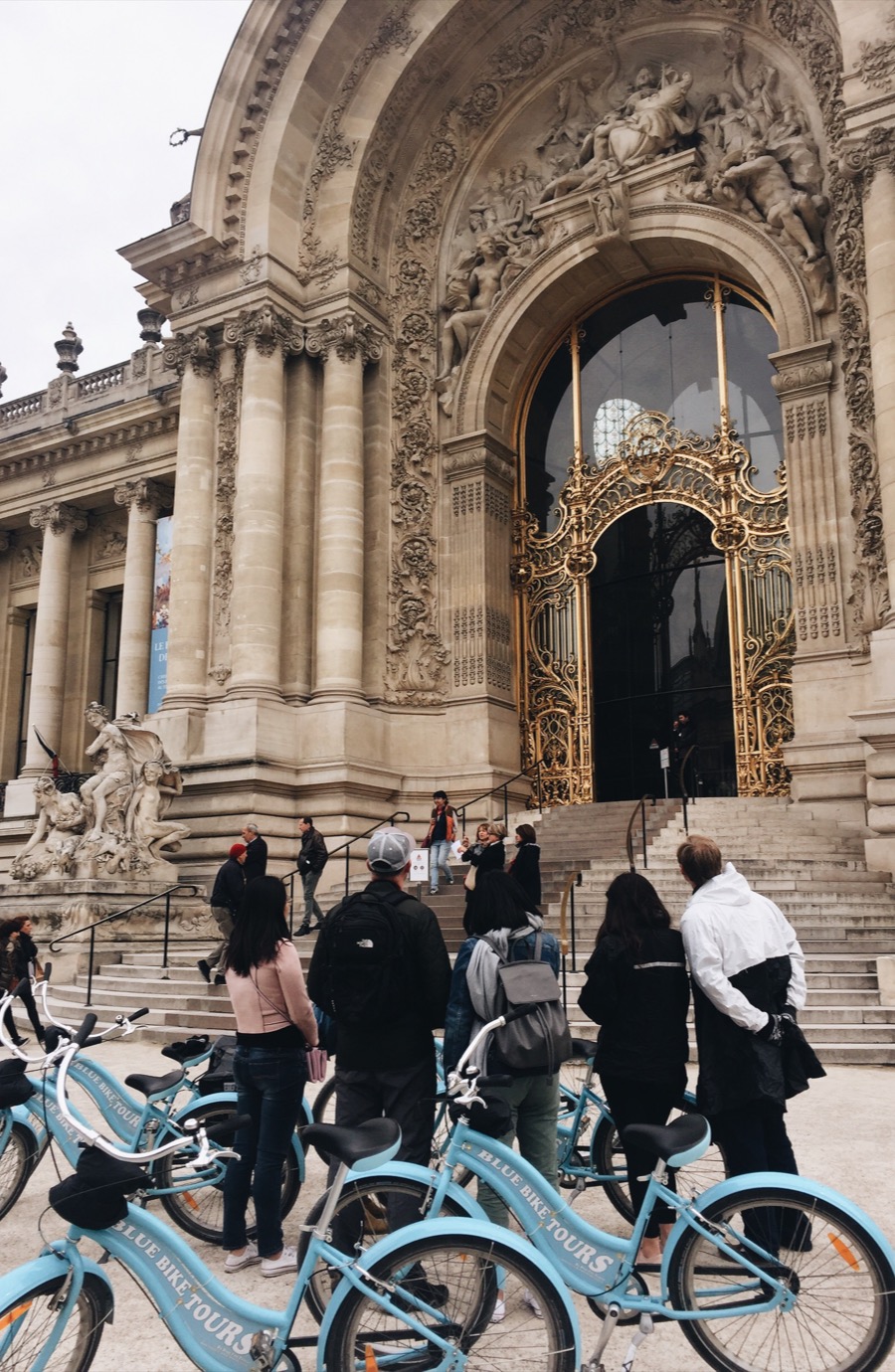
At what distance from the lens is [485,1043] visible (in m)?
4.19

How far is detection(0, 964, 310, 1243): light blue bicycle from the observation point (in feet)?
16.1

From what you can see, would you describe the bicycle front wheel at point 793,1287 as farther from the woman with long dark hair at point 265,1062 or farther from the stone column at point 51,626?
the stone column at point 51,626

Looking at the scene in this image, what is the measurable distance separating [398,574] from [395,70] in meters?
9.18

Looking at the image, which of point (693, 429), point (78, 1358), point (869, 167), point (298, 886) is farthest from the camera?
point (693, 429)

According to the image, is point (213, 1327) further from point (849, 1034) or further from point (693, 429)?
point (693, 429)

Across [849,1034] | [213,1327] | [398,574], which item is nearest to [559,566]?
[398,574]

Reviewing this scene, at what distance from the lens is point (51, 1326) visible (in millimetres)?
3109

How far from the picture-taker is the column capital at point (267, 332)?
19641 mm

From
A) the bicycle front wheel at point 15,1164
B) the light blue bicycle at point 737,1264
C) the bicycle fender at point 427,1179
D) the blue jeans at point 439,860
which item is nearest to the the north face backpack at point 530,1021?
the light blue bicycle at point 737,1264

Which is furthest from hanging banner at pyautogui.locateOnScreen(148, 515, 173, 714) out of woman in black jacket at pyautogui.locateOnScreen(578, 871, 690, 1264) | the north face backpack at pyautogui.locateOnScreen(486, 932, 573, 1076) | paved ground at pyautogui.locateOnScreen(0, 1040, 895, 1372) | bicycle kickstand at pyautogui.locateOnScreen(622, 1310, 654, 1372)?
bicycle kickstand at pyautogui.locateOnScreen(622, 1310, 654, 1372)

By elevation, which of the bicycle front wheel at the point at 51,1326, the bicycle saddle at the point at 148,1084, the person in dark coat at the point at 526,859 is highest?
the person in dark coat at the point at 526,859

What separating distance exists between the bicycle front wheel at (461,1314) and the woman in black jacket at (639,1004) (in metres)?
1.12

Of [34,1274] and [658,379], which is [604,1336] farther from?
[658,379]

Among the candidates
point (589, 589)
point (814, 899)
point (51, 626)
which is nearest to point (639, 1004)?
point (814, 899)
